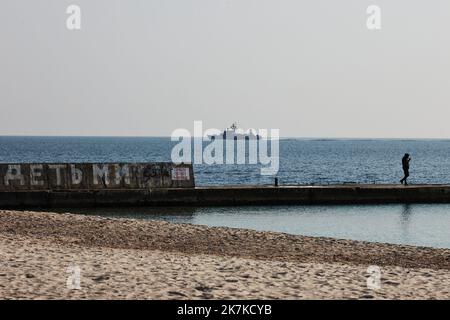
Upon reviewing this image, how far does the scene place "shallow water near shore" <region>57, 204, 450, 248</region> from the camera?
30.9m

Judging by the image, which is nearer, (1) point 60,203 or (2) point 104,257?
(2) point 104,257

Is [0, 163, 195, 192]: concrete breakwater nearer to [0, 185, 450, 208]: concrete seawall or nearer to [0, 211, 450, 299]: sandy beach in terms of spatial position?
[0, 185, 450, 208]: concrete seawall

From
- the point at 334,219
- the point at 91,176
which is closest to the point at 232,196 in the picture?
the point at 91,176

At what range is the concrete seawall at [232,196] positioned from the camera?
42.6 meters

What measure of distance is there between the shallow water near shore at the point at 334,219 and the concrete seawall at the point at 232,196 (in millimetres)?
1455

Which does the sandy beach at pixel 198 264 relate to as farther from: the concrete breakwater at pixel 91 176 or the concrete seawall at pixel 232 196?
the concrete breakwater at pixel 91 176

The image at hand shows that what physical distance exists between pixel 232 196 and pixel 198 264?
28567 millimetres

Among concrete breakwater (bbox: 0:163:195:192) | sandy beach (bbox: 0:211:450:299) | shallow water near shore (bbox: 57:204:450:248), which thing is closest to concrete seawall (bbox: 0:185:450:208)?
concrete breakwater (bbox: 0:163:195:192)

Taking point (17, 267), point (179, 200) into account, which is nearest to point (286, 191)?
point (179, 200)

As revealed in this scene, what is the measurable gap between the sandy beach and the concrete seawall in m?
16.8
